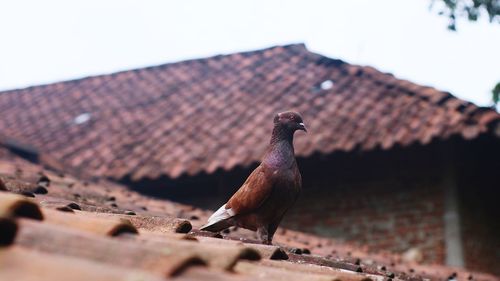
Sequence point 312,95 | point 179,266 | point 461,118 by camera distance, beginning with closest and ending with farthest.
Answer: point 179,266 < point 461,118 < point 312,95

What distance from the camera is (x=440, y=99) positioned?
932cm

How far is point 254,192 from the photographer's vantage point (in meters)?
2.91

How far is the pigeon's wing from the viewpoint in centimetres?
285

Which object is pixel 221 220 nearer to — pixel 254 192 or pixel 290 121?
pixel 254 192

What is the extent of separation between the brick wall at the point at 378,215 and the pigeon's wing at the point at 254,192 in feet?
20.3

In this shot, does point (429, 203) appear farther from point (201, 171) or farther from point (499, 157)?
point (201, 171)

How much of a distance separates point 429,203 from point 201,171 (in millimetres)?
2804

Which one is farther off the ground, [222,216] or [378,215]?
[378,215]

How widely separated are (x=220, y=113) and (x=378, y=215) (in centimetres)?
327

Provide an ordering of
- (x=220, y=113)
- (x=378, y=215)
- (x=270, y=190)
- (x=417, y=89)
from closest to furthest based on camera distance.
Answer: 1. (x=270, y=190)
2. (x=378, y=215)
3. (x=417, y=89)
4. (x=220, y=113)

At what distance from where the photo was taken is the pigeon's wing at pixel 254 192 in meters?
2.85

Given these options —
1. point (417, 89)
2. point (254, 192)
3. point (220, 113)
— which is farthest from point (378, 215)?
point (254, 192)

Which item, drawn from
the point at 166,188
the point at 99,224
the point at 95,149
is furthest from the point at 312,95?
the point at 99,224

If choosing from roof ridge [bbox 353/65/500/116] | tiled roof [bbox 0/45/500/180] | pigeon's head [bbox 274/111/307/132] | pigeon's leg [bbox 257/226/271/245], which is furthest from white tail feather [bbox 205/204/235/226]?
roof ridge [bbox 353/65/500/116]
